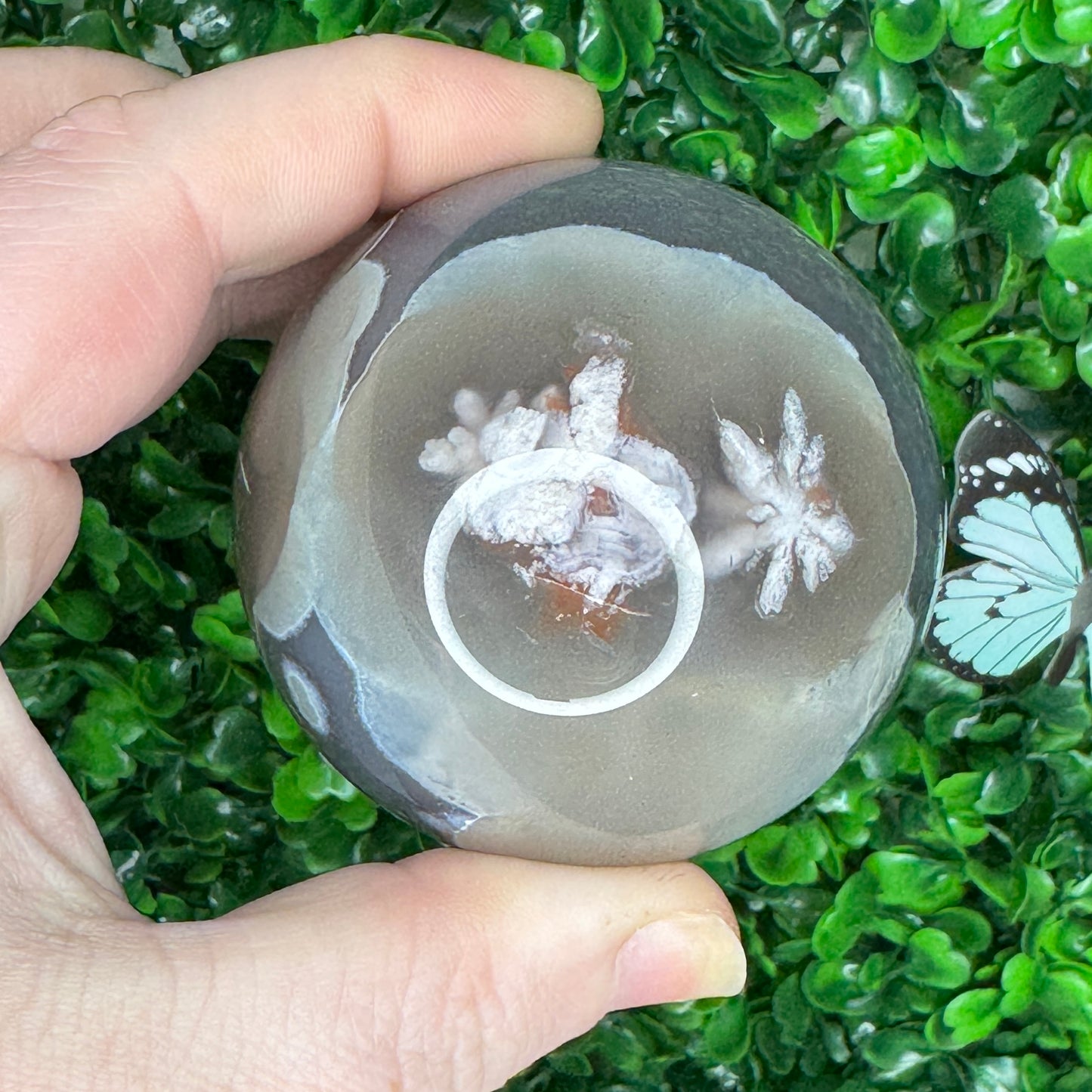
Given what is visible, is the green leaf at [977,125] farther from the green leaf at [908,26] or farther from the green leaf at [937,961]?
the green leaf at [937,961]

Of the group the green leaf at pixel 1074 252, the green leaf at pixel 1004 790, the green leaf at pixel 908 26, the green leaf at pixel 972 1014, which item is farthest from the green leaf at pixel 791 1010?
the green leaf at pixel 908 26

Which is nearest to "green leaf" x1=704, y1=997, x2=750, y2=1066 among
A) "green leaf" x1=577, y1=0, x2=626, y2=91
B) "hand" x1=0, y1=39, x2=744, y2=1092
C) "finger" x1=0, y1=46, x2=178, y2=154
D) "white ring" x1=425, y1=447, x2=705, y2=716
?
"hand" x1=0, y1=39, x2=744, y2=1092

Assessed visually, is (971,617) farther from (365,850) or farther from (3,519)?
(3,519)

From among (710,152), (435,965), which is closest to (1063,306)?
(710,152)

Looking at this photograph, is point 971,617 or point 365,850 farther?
point 365,850

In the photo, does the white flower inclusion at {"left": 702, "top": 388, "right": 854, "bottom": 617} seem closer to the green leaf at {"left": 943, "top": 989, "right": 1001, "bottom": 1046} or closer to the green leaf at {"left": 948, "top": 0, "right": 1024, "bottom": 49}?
the green leaf at {"left": 948, "top": 0, "right": 1024, "bottom": 49}

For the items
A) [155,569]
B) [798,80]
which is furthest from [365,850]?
[798,80]
